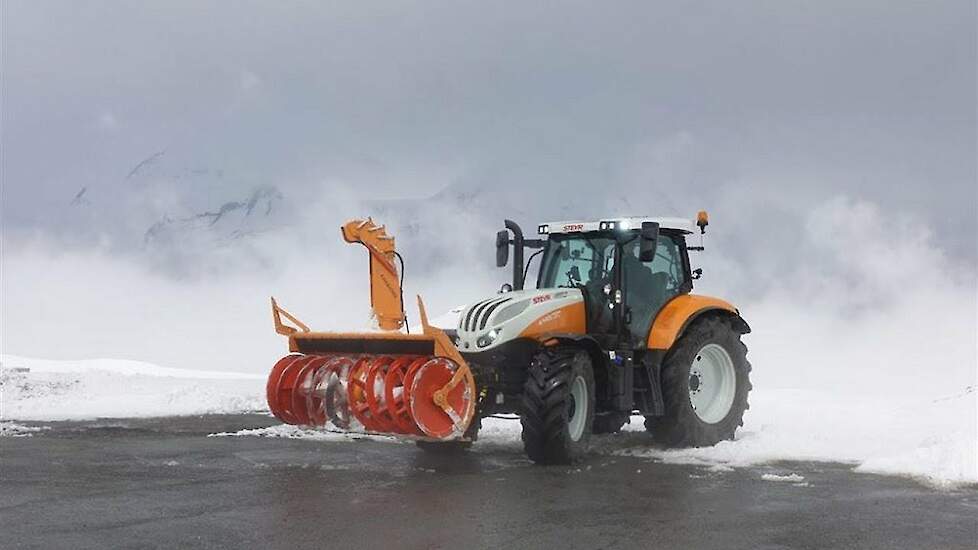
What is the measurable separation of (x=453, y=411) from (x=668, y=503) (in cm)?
215

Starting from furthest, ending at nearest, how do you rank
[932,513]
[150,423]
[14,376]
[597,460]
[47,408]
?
[14,376] → [47,408] → [150,423] → [597,460] → [932,513]

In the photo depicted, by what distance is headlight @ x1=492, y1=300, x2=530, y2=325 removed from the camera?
9414 mm

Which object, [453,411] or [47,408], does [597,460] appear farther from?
[47,408]

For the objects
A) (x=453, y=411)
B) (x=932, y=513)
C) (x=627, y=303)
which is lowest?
(x=932, y=513)

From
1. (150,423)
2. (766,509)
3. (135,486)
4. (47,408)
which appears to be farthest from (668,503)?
(47,408)

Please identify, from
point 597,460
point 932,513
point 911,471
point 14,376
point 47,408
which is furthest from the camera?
point 14,376

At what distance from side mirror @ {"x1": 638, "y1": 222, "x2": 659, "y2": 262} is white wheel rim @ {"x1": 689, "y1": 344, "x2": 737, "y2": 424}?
1.67 metres

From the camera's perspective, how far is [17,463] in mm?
9812

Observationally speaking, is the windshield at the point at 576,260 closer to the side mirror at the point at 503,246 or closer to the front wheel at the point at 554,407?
the side mirror at the point at 503,246

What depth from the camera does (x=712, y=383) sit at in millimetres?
11211

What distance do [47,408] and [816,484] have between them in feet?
40.7

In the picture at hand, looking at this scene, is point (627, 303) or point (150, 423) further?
point (150, 423)

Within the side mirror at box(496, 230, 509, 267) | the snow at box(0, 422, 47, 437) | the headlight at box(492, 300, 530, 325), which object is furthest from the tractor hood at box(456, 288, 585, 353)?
the snow at box(0, 422, 47, 437)

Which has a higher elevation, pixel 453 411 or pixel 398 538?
pixel 453 411
